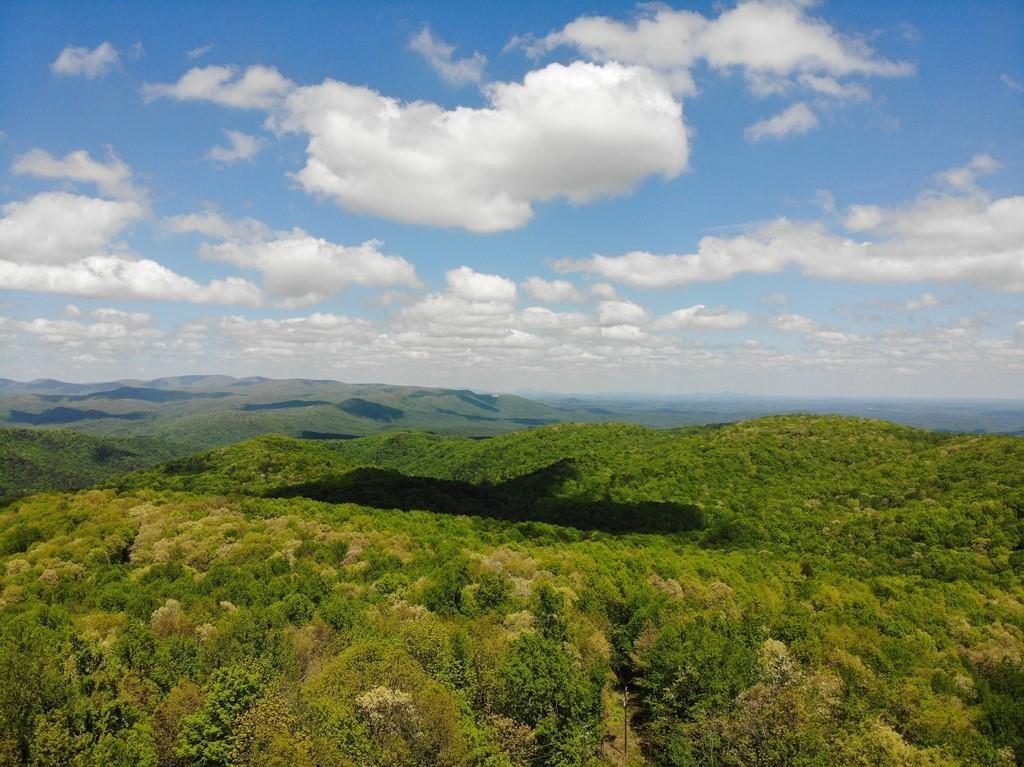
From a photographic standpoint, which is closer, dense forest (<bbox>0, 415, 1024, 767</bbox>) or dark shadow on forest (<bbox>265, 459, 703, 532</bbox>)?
dense forest (<bbox>0, 415, 1024, 767</bbox>)

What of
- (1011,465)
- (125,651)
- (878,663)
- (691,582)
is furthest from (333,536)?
(1011,465)

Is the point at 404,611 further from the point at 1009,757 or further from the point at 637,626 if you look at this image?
the point at 1009,757

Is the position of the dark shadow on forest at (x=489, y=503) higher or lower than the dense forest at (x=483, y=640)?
lower

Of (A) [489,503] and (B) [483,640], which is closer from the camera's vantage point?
(B) [483,640]

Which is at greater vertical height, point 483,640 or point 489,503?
point 483,640
